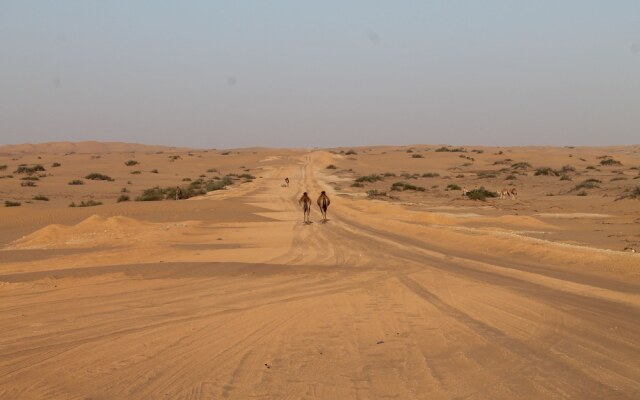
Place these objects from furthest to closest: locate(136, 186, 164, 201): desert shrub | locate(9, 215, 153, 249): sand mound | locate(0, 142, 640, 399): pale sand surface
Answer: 1. locate(136, 186, 164, 201): desert shrub
2. locate(9, 215, 153, 249): sand mound
3. locate(0, 142, 640, 399): pale sand surface

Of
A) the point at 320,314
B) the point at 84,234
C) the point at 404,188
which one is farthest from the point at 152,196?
the point at 320,314

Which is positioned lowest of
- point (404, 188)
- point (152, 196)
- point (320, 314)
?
point (152, 196)

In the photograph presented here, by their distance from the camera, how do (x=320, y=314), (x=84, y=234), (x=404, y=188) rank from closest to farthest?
1. (x=320, y=314)
2. (x=84, y=234)
3. (x=404, y=188)

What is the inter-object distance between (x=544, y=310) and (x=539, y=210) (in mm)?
27062

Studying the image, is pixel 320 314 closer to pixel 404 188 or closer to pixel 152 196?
pixel 152 196

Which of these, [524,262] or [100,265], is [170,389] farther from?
[524,262]

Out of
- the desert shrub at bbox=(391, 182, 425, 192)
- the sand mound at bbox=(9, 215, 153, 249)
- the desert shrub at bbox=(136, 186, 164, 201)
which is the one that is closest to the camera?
the sand mound at bbox=(9, 215, 153, 249)

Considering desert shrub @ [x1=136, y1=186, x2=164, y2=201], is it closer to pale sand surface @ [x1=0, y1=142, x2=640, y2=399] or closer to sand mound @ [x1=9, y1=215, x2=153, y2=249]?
sand mound @ [x1=9, y1=215, x2=153, y2=249]

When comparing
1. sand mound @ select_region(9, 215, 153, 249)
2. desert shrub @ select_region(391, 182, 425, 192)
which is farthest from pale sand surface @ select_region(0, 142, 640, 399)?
desert shrub @ select_region(391, 182, 425, 192)

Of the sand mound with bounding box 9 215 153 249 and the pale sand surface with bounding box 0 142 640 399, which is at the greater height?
the pale sand surface with bounding box 0 142 640 399

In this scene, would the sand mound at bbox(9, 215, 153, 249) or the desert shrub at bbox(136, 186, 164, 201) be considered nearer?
the sand mound at bbox(9, 215, 153, 249)

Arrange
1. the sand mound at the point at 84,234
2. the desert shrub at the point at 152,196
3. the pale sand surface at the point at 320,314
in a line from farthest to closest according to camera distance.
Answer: the desert shrub at the point at 152,196 → the sand mound at the point at 84,234 → the pale sand surface at the point at 320,314

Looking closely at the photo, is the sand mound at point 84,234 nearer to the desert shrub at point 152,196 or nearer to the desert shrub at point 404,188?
the desert shrub at point 152,196

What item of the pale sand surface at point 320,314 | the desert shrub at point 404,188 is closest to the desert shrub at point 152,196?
the desert shrub at point 404,188
